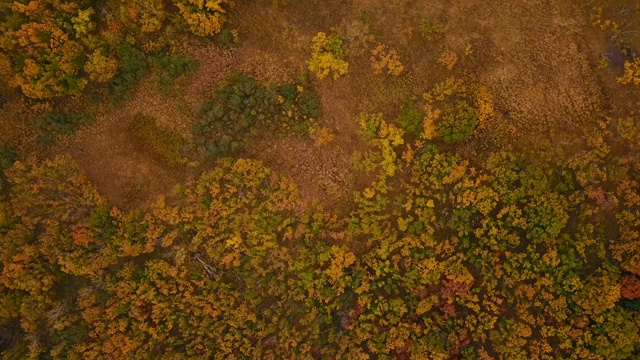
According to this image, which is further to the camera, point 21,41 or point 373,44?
point 373,44

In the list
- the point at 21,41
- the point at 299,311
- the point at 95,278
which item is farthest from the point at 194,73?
the point at 299,311

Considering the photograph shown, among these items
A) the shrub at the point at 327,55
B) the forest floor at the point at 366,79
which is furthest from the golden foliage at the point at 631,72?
the shrub at the point at 327,55

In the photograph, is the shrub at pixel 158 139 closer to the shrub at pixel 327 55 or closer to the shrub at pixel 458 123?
the shrub at pixel 327 55

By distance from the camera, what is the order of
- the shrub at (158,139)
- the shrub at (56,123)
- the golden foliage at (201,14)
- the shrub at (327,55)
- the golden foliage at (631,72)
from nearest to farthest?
the golden foliage at (201,14) < the shrub at (56,123) < the golden foliage at (631,72) < the shrub at (327,55) < the shrub at (158,139)

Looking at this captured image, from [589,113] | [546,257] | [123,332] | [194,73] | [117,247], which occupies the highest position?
[589,113]

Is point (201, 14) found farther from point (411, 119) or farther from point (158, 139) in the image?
point (411, 119)

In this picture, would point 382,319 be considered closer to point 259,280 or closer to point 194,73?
point 259,280
